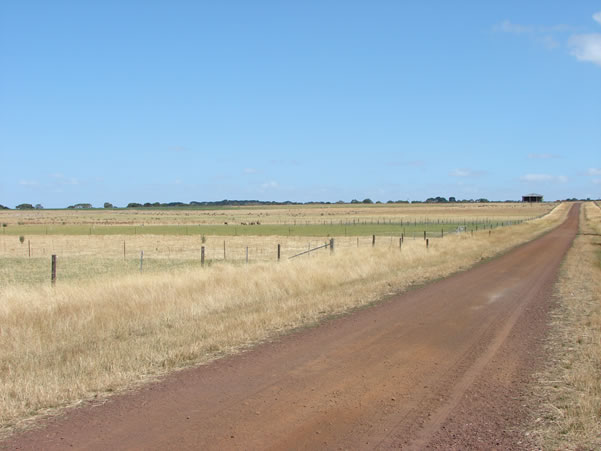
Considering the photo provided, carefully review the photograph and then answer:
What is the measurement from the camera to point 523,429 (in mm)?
5988

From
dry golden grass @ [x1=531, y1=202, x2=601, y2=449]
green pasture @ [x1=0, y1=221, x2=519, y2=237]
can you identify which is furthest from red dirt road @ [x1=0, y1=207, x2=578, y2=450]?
green pasture @ [x1=0, y1=221, x2=519, y2=237]

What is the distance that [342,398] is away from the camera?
22.9 feet

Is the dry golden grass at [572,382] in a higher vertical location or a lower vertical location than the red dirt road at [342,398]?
higher

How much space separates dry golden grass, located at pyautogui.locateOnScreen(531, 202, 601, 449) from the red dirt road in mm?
278

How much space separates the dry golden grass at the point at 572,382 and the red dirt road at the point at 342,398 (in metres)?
0.28

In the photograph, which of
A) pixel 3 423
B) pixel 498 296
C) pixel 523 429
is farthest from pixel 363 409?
pixel 498 296

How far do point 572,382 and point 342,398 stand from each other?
3337 mm

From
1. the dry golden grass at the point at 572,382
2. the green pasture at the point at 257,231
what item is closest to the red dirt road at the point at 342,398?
the dry golden grass at the point at 572,382

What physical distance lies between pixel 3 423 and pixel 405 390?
197 inches

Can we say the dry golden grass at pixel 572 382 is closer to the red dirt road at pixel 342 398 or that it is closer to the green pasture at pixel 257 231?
the red dirt road at pixel 342 398

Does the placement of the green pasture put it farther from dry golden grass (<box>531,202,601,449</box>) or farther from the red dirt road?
the red dirt road

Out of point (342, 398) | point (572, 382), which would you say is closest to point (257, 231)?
point (572, 382)

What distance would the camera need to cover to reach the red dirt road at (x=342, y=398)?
572 centimetres

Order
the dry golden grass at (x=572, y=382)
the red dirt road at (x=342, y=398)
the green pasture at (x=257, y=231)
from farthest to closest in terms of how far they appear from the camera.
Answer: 1. the green pasture at (x=257, y=231)
2. the dry golden grass at (x=572, y=382)
3. the red dirt road at (x=342, y=398)
